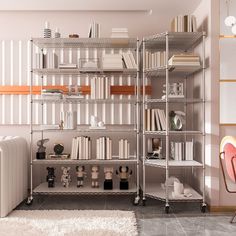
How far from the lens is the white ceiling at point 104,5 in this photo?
471 cm

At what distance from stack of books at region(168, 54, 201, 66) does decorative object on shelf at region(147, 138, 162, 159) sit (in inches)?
43.3

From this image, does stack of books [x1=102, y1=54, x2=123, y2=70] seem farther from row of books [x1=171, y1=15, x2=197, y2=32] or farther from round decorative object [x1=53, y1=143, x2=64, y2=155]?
round decorative object [x1=53, y1=143, x2=64, y2=155]

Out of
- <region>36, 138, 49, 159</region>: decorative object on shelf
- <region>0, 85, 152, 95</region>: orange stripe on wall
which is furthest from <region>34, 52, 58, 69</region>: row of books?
<region>36, 138, 49, 159</region>: decorative object on shelf

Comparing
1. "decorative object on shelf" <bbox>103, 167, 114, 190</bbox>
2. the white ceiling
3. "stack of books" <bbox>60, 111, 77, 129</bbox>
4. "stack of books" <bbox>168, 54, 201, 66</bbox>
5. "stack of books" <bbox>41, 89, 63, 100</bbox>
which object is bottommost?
"decorative object on shelf" <bbox>103, 167, 114, 190</bbox>

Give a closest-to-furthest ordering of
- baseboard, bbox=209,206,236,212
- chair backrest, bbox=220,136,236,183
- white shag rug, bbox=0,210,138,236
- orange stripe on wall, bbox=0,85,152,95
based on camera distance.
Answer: white shag rug, bbox=0,210,138,236
chair backrest, bbox=220,136,236,183
baseboard, bbox=209,206,236,212
orange stripe on wall, bbox=0,85,152,95

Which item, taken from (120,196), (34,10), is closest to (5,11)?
(34,10)

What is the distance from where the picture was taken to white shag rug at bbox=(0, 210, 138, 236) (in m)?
3.31

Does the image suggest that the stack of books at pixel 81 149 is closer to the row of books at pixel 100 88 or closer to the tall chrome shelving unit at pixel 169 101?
the row of books at pixel 100 88

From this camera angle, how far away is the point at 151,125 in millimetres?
4473

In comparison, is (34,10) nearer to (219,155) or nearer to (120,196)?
(120,196)

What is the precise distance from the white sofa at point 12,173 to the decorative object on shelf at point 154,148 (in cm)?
163

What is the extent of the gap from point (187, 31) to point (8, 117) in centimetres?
276

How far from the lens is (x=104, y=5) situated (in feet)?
16.0

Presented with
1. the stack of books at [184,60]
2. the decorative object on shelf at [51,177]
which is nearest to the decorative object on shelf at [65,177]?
the decorative object on shelf at [51,177]
